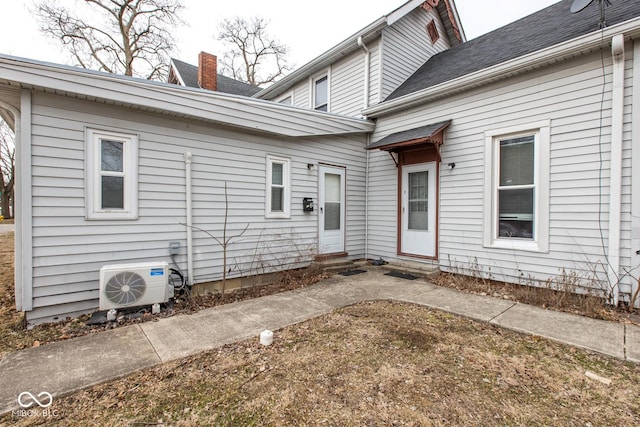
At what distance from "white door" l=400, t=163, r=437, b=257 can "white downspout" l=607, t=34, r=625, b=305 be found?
8.51 ft

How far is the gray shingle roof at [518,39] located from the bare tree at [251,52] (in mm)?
13449

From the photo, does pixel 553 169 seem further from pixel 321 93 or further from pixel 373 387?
pixel 321 93

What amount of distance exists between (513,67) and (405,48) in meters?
3.95

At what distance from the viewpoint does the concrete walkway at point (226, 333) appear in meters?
2.38

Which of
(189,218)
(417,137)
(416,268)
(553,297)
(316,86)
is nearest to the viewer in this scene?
(553,297)

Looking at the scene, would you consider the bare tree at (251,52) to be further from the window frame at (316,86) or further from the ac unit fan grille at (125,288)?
the ac unit fan grille at (125,288)

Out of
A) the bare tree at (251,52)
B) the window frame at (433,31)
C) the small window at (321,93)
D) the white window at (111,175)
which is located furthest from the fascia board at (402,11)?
the bare tree at (251,52)

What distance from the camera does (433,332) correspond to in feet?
10.5

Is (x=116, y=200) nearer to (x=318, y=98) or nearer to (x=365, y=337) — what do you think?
(x=365, y=337)

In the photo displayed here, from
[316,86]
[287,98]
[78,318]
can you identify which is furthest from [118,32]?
[78,318]

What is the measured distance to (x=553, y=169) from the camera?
440 centimetres

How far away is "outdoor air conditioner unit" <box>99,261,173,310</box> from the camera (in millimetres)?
3607

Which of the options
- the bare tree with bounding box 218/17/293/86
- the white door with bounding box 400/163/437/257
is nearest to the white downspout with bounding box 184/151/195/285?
the white door with bounding box 400/163/437/257

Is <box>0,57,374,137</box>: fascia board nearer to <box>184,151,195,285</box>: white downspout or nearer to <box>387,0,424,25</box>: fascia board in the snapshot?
<box>184,151,195,285</box>: white downspout
